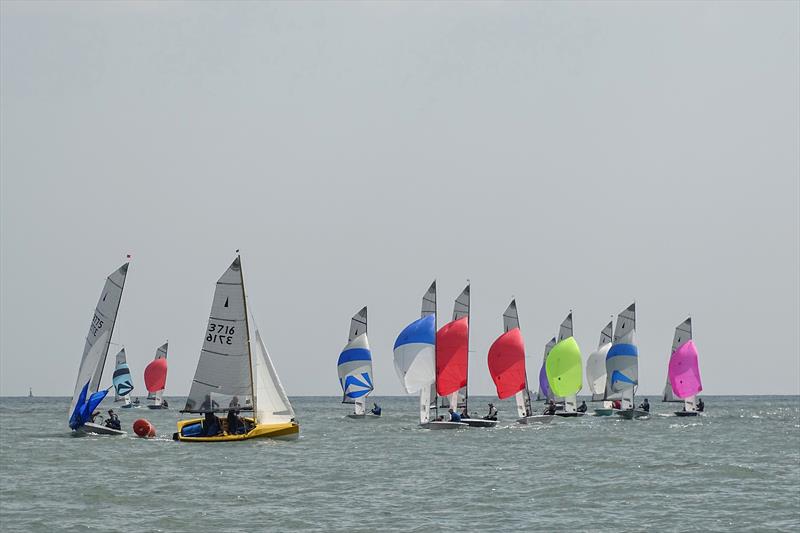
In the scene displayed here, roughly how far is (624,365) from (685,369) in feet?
31.5

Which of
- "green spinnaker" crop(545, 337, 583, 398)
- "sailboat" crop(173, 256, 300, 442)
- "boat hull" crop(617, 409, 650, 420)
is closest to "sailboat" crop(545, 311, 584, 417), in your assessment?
"green spinnaker" crop(545, 337, 583, 398)

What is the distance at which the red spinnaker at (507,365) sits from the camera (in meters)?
75.4

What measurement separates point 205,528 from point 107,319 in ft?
102

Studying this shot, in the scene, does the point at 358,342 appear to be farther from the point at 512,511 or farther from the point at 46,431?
the point at 512,511

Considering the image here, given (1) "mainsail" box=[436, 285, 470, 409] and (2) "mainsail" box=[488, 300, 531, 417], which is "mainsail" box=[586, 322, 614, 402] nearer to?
(2) "mainsail" box=[488, 300, 531, 417]

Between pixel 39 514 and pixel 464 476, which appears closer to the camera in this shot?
pixel 39 514

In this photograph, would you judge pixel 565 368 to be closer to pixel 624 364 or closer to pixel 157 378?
pixel 624 364

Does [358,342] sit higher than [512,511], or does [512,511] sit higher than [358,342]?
[358,342]

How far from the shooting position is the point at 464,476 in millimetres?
42625

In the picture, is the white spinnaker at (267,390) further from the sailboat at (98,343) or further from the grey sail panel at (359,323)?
the grey sail panel at (359,323)

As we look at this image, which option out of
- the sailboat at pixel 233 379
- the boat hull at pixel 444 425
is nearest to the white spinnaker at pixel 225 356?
the sailboat at pixel 233 379

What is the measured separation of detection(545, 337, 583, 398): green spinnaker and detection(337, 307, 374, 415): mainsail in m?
14.1

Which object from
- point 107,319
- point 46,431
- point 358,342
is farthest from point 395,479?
point 358,342

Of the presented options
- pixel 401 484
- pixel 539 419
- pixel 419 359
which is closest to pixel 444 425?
pixel 419 359
